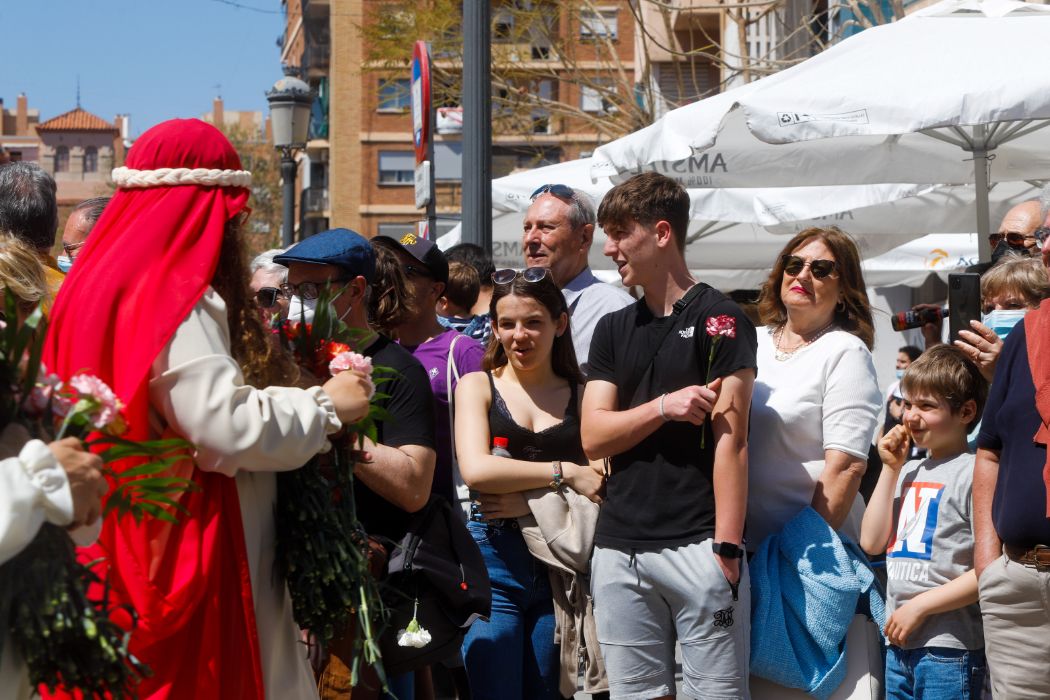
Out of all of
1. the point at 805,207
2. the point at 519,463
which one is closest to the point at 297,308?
the point at 519,463

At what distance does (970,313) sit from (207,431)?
365cm

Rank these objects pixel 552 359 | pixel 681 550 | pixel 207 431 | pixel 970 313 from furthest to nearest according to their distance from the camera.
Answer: pixel 970 313 → pixel 552 359 → pixel 681 550 → pixel 207 431

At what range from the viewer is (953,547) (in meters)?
4.73

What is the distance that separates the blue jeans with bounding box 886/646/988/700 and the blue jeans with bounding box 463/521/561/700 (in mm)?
1208

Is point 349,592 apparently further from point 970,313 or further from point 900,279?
point 900,279

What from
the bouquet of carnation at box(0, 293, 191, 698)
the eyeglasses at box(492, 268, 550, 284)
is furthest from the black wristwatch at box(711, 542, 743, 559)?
the bouquet of carnation at box(0, 293, 191, 698)

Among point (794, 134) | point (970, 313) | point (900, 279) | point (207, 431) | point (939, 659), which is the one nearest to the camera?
point (207, 431)

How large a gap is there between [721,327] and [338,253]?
4.11 ft

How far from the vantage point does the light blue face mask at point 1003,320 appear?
16.1 feet

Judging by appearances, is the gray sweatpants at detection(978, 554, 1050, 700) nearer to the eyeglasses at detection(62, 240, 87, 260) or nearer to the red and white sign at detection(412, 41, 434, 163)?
the eyeglasses at detection(62, 240, 87, 260)

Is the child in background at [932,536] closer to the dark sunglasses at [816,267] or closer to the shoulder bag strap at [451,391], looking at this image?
the dark sunglasses at [816,267]

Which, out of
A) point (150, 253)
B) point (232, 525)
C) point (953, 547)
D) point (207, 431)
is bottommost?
point (953, 547)

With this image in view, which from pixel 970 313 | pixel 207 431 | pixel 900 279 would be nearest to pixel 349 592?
pixel 207 431

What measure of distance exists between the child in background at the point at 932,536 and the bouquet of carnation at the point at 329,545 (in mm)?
2176
